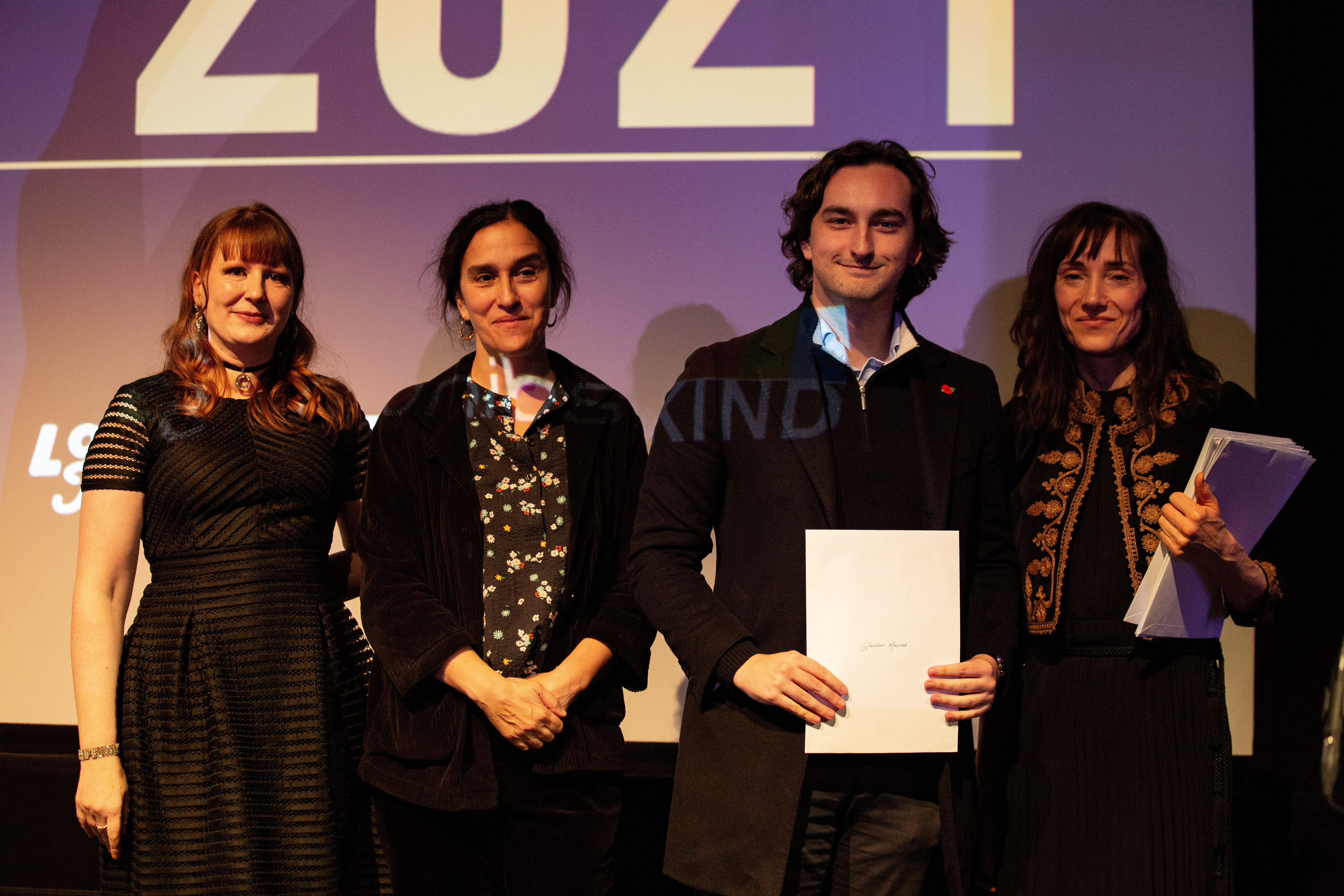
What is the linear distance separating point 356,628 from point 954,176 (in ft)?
6.83

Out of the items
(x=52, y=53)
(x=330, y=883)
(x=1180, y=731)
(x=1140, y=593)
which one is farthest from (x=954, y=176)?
(x=52, y=53)

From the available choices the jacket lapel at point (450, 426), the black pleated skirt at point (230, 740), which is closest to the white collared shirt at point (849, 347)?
the jacket lapel at point (450, 426)

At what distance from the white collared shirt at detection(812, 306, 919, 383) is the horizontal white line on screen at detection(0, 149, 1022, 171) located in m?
1.30

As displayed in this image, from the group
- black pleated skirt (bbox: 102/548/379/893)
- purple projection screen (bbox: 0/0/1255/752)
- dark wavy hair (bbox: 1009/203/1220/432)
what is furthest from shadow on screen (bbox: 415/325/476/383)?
dark wavy hair (bbox: 1009/203/1220/432)

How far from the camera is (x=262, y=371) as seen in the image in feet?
6.88

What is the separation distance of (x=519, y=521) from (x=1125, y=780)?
4.14ft

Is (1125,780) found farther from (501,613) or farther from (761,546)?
(501,613)

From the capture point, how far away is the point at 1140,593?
5.94 ft

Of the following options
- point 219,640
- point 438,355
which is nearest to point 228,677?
point 219,640

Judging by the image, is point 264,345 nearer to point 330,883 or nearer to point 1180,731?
point 330,883

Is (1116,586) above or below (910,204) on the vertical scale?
below

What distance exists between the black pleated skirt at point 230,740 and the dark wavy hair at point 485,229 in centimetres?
66

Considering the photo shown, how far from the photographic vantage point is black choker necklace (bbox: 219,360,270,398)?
2.05 meters

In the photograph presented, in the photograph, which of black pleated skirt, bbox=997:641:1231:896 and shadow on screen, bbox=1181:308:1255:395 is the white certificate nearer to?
black pleated skirt, bbox=997:641:1231:896
